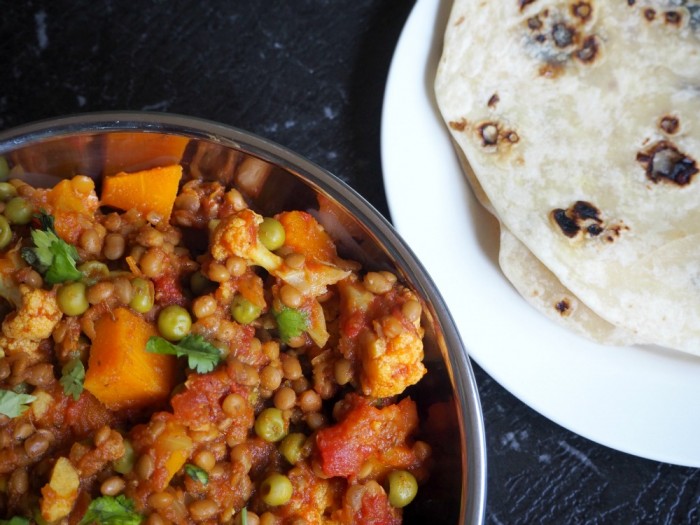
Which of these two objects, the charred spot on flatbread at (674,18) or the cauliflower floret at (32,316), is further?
the charred spot on flatbread at (674,18)

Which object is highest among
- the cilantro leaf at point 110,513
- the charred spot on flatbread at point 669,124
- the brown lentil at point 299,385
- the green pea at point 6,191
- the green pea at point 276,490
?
the charred spot on flatbread at point 669,124

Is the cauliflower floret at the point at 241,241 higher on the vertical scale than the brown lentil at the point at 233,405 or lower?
higher

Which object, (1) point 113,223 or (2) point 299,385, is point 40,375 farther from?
(2) point 299,385

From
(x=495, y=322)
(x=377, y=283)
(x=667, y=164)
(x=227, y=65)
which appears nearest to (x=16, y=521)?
(x=377, y=283)

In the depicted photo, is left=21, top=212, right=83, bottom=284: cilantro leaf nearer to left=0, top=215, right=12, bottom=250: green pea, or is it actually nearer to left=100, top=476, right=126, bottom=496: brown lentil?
left=0, top=215, right=12, bottom=250: green pea

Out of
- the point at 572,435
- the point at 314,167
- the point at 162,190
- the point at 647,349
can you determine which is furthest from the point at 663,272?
the point at 162,190

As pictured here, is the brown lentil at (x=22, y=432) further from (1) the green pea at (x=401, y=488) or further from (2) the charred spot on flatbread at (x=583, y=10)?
(2) the charred spot on flatbread at (x=583, y=10)

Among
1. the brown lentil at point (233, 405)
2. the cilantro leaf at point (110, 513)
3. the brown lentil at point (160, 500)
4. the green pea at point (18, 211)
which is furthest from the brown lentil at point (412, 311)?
the green pea at point (18, 211)
